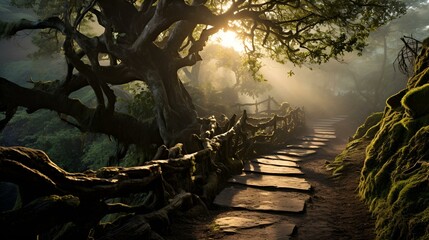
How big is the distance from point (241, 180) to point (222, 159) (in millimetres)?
857

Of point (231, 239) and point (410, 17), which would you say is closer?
point (231, 239)

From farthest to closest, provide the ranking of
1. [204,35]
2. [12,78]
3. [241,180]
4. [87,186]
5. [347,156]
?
[12,78] → [204,35] → [347,156] → [241,180] → [87,186]

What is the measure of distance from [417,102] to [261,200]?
3.71 meters

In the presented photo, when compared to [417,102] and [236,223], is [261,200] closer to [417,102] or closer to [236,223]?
[236,223]

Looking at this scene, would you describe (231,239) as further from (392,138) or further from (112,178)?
(392,138)

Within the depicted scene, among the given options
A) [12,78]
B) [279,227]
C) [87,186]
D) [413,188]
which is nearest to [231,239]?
[279,227]

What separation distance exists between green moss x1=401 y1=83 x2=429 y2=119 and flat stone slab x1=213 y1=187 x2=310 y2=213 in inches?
109

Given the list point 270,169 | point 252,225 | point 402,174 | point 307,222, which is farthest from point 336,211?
point 270,169

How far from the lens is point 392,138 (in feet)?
21.6

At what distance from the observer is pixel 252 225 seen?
203 inches

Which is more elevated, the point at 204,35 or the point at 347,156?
the point at 204,35

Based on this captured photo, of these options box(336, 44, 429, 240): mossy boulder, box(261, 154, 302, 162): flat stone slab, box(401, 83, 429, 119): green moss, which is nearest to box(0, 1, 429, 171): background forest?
box(261, 154, 302, 162): flat stone slab

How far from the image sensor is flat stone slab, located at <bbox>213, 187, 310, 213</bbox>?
6.09m

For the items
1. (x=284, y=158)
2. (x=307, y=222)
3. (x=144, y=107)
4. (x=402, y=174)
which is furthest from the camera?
(x=144, y=107)
